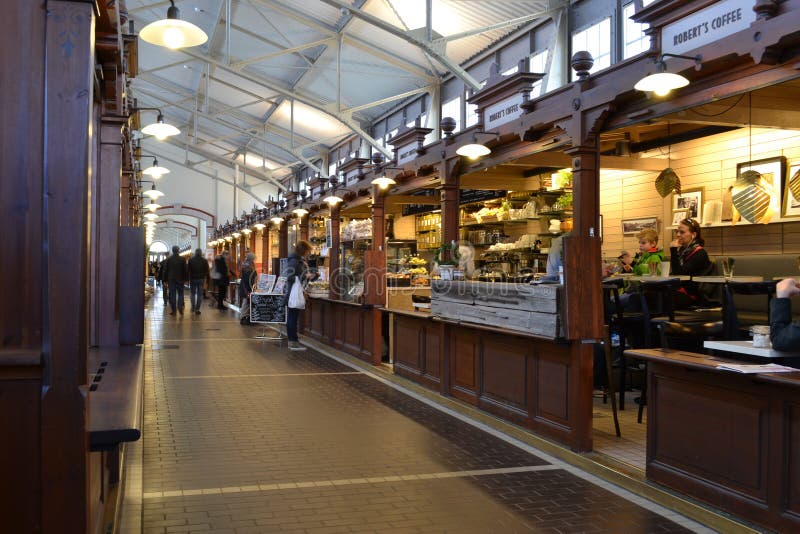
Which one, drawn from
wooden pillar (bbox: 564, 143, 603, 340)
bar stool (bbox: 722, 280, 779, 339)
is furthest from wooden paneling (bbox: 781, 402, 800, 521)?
wooden pillar (bbox: 564, 143, 603, 340)

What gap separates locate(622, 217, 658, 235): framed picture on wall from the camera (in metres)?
10.0

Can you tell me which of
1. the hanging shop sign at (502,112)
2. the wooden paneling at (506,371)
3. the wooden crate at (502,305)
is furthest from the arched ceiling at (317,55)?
the wooden paneling at (506,371)

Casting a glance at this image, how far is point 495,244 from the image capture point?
502 inches

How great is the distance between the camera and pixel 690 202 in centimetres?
945

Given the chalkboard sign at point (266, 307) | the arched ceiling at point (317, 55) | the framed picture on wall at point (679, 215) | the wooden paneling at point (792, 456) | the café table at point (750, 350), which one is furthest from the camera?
the chalkboard sign at point (266, 307)

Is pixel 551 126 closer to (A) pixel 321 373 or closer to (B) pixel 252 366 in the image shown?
(A) pixel 321 373

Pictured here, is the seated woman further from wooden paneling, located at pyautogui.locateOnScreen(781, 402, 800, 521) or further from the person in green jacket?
wooden paneling, located at pyautogui.locateOnScreen(781, 402, 800, 521)

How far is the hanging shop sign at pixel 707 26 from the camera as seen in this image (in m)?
4.31

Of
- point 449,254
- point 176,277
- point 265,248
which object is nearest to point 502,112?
point 449,254

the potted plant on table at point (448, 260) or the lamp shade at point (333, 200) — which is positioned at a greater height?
the lamp shade at point (333, 200)

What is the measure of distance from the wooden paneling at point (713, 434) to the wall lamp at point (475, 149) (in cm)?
314

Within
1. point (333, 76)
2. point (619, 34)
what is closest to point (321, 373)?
point (619, 34)

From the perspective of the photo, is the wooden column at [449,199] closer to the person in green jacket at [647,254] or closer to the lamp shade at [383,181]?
the lamp shade at [383,181]

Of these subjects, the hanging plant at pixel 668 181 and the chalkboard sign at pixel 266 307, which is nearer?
the hanging plant at pixel 668 181
